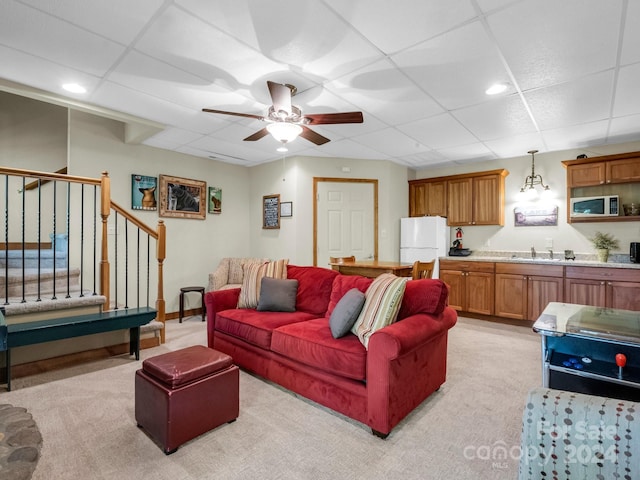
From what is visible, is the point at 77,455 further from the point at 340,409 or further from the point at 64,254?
the point at 64,254

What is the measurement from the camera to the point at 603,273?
4.09 m

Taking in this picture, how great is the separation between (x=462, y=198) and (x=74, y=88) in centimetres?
531

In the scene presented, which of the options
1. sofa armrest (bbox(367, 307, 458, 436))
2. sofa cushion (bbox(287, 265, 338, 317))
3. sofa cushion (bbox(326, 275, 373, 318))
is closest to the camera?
sofa armrest (bbox(367, 307, 458, 436))

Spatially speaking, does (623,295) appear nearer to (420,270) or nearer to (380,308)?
(420,270)

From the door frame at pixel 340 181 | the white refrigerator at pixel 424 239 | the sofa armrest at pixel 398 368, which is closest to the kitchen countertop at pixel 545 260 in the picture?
the white refrigerator at pixel 424 239

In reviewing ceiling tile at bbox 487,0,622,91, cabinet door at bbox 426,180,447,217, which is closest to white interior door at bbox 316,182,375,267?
cabinet door at bbox 426,180,447,217

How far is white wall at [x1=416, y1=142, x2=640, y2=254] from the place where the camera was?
14.7 ft

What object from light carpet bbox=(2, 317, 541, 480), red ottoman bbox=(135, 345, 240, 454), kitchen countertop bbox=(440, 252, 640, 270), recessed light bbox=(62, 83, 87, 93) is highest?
recessed light bbox=(62, 83, 87, 93)

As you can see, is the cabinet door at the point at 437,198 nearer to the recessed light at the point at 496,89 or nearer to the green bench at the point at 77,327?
the recessed light at the point at 496,89

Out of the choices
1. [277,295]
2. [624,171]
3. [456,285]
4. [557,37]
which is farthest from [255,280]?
[624,171]

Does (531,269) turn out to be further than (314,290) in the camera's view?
Yes

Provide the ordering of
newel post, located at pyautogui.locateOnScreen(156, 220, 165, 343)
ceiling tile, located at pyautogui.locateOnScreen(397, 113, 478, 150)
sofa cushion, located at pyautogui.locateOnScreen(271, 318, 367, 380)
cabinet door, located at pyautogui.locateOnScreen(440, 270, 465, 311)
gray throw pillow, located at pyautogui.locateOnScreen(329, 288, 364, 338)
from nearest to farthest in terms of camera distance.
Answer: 1. sofa cushion, located at pyautogui.locateOnScreen(271, 318, 367, 380)
2. gray throw pillow, located at pyautogui.locateOnScreen(329, 288, 364, 338)
3. ceiling tile, located at pyautogui.locateOnScreen(397, 113, 478, 150)
4. newel post, located at pyautogui.locateOnScreen(156, 220, 165, 343)
5. cabinet door, located at pyautogui.locateOnScreen(440, 270, 465, 311)

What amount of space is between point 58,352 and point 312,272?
252 centimetres

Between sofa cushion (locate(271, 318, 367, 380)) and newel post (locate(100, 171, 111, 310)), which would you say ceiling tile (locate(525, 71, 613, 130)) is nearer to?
sofa cushion (locate(271, 318, 367, 380))
